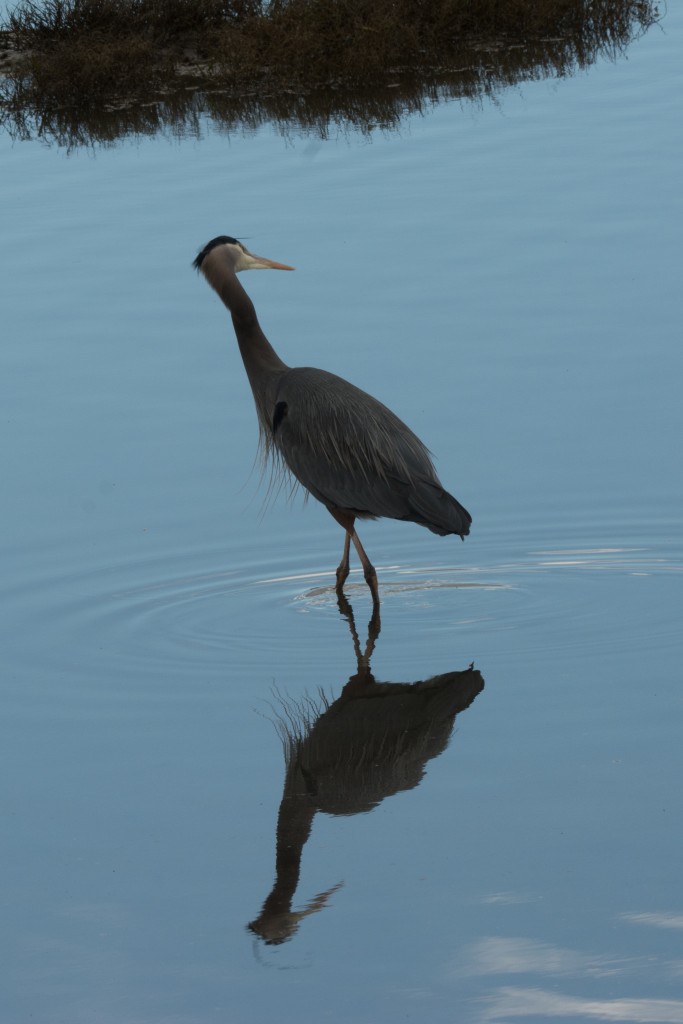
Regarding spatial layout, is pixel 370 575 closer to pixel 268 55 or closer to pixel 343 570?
pixel 343 570

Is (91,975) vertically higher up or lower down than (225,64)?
lower down

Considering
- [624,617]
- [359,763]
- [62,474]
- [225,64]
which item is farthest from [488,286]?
[225,64]

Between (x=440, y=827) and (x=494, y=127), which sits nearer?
(x=440, y=827)

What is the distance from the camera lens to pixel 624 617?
648 cm

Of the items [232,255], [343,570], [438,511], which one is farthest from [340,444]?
[232,255]

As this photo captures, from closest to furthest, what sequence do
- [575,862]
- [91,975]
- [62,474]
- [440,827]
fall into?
[91,975], [575,862], [440,827], [62,474]

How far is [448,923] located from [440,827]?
574 mm

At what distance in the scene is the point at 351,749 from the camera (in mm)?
5539

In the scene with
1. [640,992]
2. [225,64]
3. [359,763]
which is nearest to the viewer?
[640,992]

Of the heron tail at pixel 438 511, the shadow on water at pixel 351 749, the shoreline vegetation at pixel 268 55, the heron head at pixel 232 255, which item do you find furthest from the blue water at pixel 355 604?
the shoreline vegetation at pixel 268 55

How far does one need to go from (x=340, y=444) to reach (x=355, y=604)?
658 millimetres

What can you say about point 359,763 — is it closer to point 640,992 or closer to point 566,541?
point 640,992

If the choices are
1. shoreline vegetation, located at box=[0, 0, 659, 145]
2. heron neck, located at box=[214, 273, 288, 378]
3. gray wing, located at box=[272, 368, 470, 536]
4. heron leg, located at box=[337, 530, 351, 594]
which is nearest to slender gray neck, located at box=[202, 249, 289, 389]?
heron neck, located at box=[214, 273, 288, 378]

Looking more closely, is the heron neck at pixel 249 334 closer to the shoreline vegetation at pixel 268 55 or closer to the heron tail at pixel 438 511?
the heron tail at pixel 438 511
